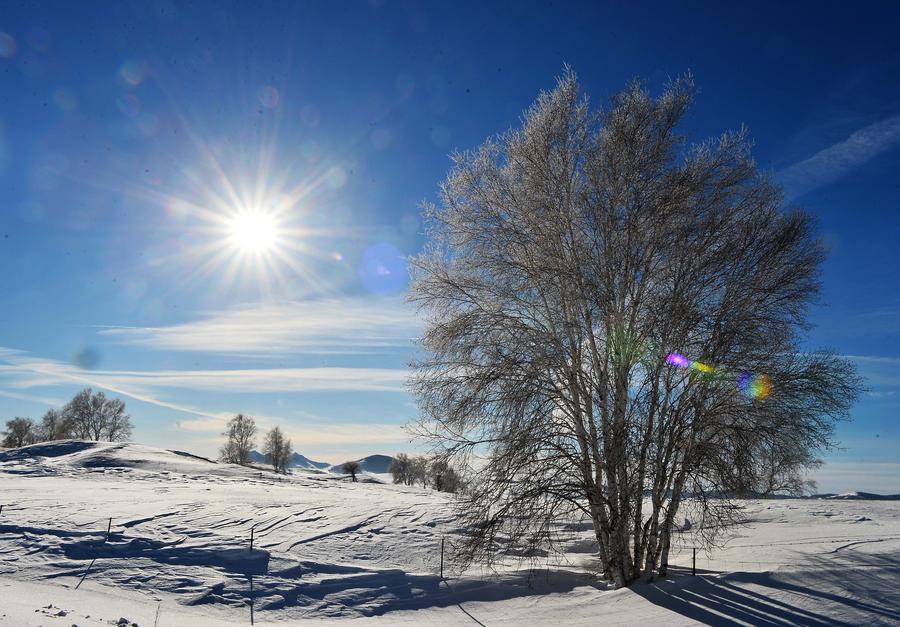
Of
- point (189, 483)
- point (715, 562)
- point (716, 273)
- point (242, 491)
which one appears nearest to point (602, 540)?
point (715, 562)

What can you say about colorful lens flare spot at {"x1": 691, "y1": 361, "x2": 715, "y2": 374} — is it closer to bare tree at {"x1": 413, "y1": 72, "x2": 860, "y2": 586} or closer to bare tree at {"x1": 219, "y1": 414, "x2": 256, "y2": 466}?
bare tree at {"x1": 413, "y1": 72, "x2": 860, "y2": 586}

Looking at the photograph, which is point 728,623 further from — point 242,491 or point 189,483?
point 189,483

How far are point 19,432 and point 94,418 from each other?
72.9 feet

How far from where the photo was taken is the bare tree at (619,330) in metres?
9.66

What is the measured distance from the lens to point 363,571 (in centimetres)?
1404

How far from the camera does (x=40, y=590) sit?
11.9 m

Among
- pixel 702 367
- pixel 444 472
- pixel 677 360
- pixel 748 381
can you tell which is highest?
pixel 677 360

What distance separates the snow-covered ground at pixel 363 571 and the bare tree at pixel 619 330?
1.52m

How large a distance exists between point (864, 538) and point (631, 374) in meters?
10.4

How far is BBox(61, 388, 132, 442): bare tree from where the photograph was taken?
87875mm

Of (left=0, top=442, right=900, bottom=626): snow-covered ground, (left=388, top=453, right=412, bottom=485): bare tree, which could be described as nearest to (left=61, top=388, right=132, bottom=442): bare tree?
(left=388, top=453, right=412, bottom=485): bare tree

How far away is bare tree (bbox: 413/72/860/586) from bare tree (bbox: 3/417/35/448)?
383 ft

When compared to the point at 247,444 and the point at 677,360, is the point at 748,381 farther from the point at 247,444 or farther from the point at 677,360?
the point at 247,444

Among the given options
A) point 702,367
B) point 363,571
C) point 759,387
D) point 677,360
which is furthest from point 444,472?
point 759,387
